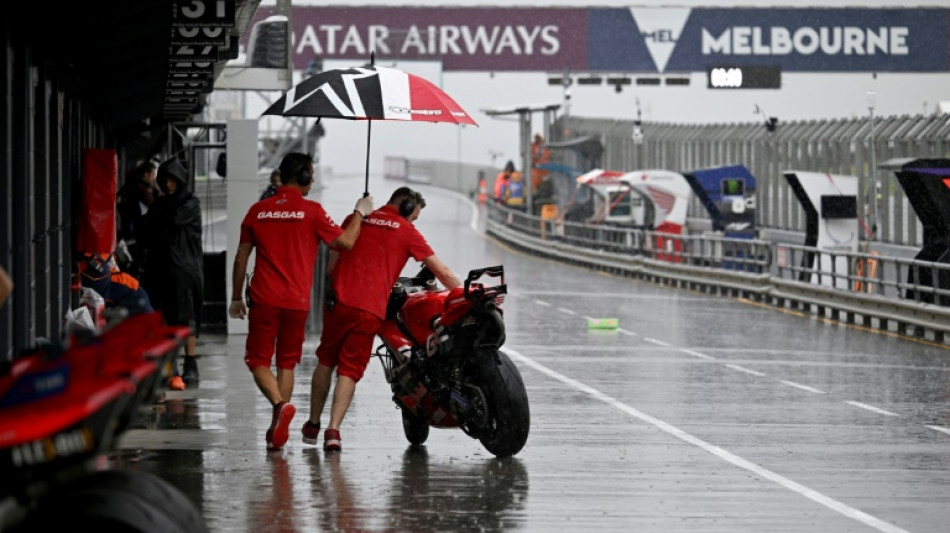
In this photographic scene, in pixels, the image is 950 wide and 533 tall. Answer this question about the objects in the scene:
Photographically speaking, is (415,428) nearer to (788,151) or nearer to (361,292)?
(361,292)

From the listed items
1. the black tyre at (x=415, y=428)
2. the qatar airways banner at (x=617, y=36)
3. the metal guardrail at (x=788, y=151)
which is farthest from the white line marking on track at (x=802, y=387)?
the qatar airways banner at (x=617, y=36)

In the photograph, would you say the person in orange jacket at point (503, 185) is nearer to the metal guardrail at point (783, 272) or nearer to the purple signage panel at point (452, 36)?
the purple signage panel at point (452, 36)

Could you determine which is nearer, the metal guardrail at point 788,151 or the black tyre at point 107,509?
the black tyre at point 107,509

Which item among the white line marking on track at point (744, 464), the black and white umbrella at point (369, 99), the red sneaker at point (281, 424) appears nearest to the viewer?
the white line marking on track at point (744, 464)

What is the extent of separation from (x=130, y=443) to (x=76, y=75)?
4338 mm

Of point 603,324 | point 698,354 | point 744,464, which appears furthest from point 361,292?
point 603,324

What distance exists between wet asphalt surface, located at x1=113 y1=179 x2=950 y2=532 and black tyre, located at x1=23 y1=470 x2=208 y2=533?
3416 millimetres

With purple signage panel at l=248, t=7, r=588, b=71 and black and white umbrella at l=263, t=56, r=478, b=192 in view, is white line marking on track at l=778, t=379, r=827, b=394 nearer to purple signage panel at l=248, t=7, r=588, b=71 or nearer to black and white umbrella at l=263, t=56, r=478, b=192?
black and white umbrella at l=263, t=56, r=478, b=192

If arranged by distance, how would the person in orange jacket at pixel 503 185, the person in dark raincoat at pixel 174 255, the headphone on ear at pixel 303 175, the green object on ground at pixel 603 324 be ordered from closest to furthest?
the headphone on ear at pixel 303 175
the person in dark raincoat at pixel 174 255
the green object on ground at pixel 603 324
the person in orange jacket at pixel 503 185

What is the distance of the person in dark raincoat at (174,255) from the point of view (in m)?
17.8

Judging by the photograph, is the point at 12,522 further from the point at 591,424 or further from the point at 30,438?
the point at 591,424

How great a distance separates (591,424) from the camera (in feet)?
50.5

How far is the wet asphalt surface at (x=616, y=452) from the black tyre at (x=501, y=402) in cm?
17

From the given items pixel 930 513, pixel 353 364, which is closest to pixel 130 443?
pixel 353 364
